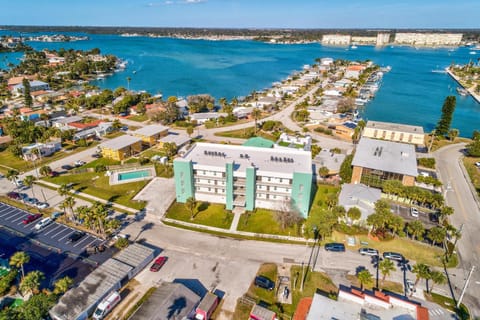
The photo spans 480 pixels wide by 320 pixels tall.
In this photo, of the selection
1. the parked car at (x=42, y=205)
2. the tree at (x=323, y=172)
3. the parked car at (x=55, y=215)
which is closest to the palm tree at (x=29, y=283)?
the parked car at (x=55, y=215)

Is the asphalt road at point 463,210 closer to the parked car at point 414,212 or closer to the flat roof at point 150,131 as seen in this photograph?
the parked car at point 414,212

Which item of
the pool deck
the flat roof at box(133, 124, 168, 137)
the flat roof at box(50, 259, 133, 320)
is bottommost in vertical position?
the pool deck

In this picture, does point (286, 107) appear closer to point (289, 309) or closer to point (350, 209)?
point (350, 209)

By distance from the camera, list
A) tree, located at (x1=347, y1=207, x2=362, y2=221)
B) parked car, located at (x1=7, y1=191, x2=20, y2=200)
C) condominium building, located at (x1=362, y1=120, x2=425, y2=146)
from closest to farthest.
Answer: tree, located at (x1=347, y1=207, x2=362, y2=221) → parked car, located at (x1=7, y1=191, x2=20, y2=200) → condominium building, located at (x1=362, y1=120, x2=425, y2=146)

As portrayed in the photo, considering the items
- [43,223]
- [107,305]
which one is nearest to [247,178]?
[107,305]

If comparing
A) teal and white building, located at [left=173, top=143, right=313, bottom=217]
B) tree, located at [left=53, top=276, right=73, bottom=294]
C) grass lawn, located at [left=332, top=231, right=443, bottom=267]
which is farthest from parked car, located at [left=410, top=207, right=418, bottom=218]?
tree, located at [left=53, top=276, right=73, bottom=294]

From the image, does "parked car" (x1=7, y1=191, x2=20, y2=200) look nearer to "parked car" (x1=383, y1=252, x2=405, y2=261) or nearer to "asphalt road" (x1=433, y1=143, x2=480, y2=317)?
"parked car" (x1=383, y1=252, x2=405, y2=261)
